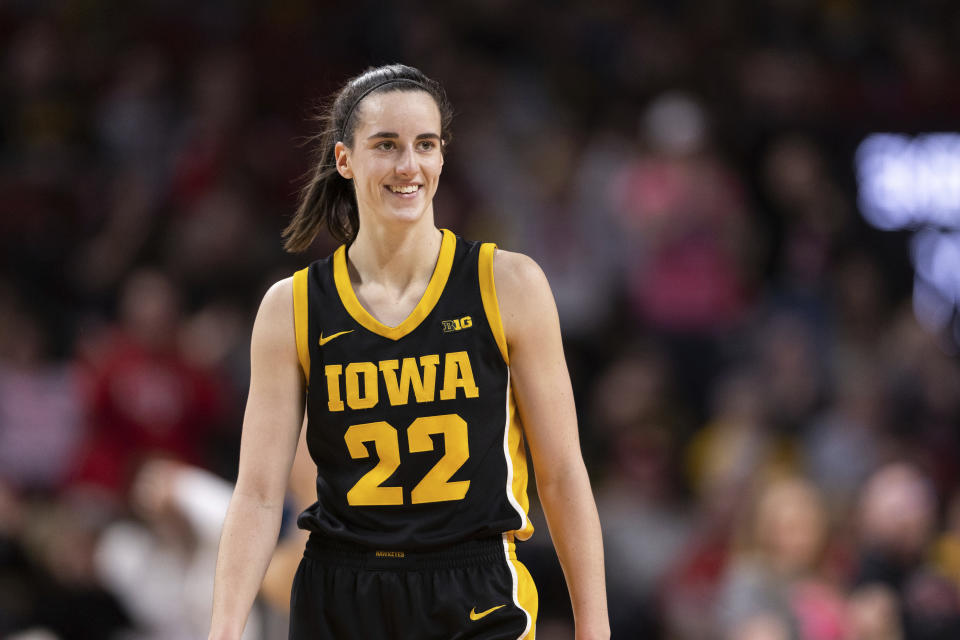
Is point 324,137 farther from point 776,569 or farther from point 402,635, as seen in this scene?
point 776,569

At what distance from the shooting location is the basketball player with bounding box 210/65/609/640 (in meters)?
3.02

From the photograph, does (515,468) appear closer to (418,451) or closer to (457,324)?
(418,451)

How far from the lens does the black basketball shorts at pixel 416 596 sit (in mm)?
2973

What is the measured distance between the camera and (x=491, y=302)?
3.10 meters

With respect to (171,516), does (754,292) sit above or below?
above

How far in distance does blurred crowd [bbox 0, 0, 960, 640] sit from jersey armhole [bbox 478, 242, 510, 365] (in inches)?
125

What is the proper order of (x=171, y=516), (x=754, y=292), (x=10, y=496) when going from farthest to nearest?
(x=754, y=292)
(x=10, y=496)
(x=171, y=516)

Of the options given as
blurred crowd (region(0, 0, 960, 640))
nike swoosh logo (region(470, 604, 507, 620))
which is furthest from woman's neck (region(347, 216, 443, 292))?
blurred crowd (region(0, 0, 960, 640))

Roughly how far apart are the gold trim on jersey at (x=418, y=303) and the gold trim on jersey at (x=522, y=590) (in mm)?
536

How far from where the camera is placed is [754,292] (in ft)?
27.8

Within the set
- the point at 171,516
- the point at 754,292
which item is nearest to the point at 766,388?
the point at 754,292

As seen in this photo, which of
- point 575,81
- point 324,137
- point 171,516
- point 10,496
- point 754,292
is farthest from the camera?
Answer: point 575,81

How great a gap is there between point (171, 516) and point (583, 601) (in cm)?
366

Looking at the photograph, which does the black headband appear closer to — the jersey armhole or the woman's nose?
the woman's nose
